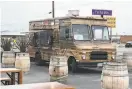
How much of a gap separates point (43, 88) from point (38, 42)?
46.7ft

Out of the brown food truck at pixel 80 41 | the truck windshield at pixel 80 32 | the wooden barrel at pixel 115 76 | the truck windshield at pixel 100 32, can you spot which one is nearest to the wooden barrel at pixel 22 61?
the brown food truck at pixel 80 41

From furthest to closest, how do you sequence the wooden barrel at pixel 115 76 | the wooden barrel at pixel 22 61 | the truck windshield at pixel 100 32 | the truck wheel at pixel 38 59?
the truck wheel at pixel 38 59 < the truck windshield at pixel 100 32 < the wooden barrel at pixel 22 61 < the wooden barrel at pixel 115 76

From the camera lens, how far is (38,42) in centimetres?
2031

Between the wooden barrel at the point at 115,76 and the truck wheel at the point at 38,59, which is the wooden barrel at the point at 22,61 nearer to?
the truck wheel at the point at 38,59

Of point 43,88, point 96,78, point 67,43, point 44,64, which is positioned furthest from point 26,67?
point 43,88

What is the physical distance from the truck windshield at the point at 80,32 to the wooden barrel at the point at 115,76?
677cm

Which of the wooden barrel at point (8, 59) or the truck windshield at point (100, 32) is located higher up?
the truck windshield at point (100, 32)

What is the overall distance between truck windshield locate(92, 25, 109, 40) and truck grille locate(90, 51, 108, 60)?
0.92 metres

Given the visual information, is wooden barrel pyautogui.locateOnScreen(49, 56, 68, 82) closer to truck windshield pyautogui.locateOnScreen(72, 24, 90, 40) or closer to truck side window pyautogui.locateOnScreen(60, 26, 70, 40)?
truck windshield pyautogui.locateOnScreen(72, 24, 90, 40)

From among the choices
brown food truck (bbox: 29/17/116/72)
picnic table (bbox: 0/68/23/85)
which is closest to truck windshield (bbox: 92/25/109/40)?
brown food truck (bbox: 29/17/116/72)

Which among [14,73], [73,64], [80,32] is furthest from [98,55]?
[14,73]

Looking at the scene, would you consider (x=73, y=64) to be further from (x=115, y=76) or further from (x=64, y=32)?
(x=115, y=76)

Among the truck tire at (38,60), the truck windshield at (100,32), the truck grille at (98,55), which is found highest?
the truck windshield at (100,32)

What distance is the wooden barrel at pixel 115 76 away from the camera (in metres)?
9.66
